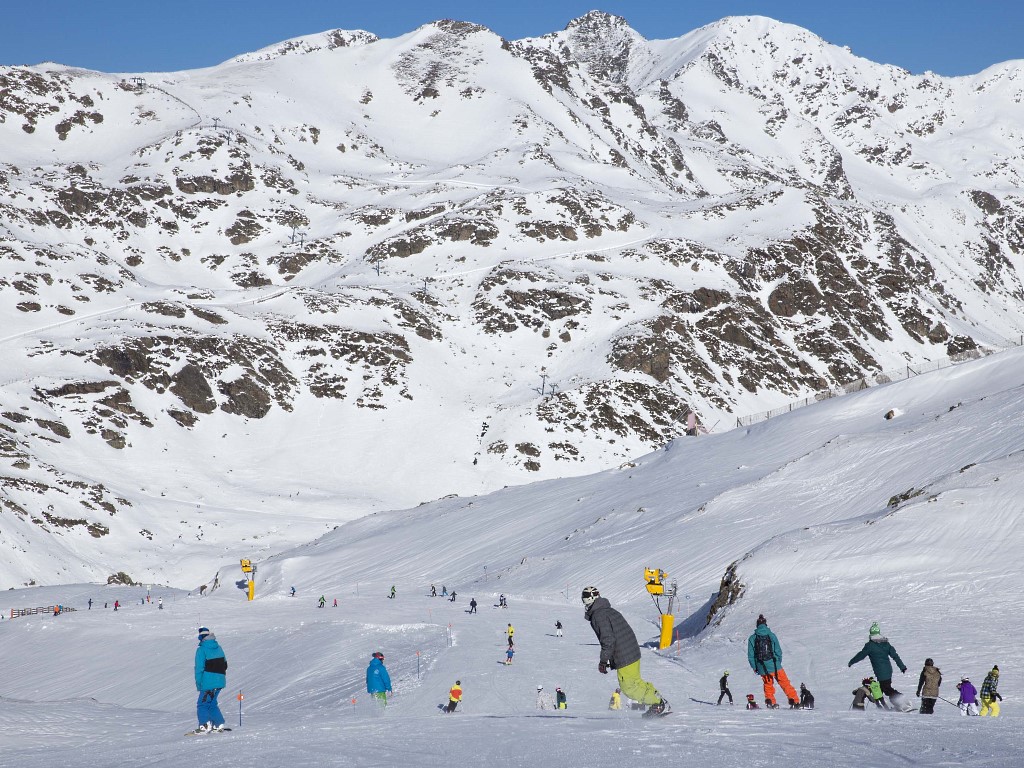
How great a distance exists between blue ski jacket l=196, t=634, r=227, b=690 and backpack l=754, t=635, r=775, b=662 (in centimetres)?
804

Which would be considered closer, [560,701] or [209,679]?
[209,679]

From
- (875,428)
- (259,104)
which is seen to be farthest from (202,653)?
(259,104)

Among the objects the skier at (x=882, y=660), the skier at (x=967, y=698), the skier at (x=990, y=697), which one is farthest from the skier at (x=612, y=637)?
the skier at (x=990, y=697)

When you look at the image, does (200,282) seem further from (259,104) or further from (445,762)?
(445,762)

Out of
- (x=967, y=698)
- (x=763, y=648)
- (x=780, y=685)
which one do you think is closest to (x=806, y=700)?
(x=780, y=685)

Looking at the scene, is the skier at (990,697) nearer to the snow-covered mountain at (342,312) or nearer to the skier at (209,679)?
the skier at (209,679)

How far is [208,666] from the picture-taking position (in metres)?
13.6

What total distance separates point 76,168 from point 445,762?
154816 millimetres

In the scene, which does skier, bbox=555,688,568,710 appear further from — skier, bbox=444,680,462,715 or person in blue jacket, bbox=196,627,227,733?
person in blue jacket, bbox=196,627,227,733

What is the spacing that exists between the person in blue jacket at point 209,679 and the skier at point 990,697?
462 inches

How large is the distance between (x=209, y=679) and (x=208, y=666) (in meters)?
0.17

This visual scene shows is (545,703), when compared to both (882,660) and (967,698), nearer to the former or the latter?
(882,660)

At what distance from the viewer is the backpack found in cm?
1550

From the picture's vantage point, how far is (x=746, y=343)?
413ft
